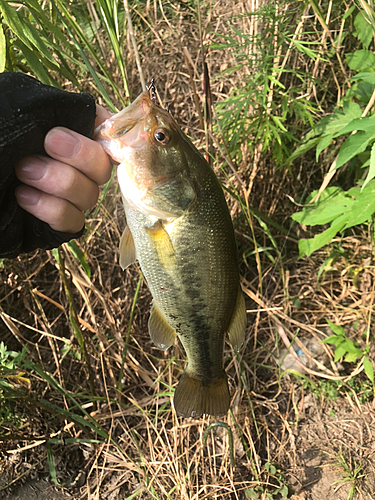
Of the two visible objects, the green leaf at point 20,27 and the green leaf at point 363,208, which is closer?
the green leaf at point 20,27

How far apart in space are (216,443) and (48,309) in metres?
1.57

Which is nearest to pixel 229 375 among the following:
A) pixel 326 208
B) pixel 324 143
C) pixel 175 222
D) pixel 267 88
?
pixel 326 208

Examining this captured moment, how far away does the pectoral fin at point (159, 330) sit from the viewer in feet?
4.56

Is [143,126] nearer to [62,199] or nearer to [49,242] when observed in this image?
[62,199]

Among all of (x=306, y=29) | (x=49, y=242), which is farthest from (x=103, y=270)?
(x=306, y=29)

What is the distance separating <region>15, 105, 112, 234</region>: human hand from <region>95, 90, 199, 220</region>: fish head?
0.07 meters

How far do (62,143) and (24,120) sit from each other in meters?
0.11

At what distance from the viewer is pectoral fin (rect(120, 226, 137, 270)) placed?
1303 mm

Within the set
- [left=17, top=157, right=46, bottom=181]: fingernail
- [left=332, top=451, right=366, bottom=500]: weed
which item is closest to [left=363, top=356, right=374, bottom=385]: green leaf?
[left=332, top=451, right=366, bottom=500]: weed

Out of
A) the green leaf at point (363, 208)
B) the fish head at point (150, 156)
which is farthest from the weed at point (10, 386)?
the green leaf at point (363, 208)

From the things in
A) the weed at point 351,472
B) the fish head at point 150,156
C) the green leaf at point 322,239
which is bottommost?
the weed at point 351,472

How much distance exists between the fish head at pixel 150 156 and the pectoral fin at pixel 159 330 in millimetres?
401

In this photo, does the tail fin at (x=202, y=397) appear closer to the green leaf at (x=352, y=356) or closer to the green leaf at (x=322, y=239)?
the green leaf at (x=322, y=239)

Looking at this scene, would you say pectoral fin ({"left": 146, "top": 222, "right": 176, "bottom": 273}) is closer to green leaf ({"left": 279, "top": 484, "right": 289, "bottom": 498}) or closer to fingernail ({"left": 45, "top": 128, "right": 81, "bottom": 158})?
fingernail ({"left": 45, "top": 128, "right": 81, "bottom": 158})
